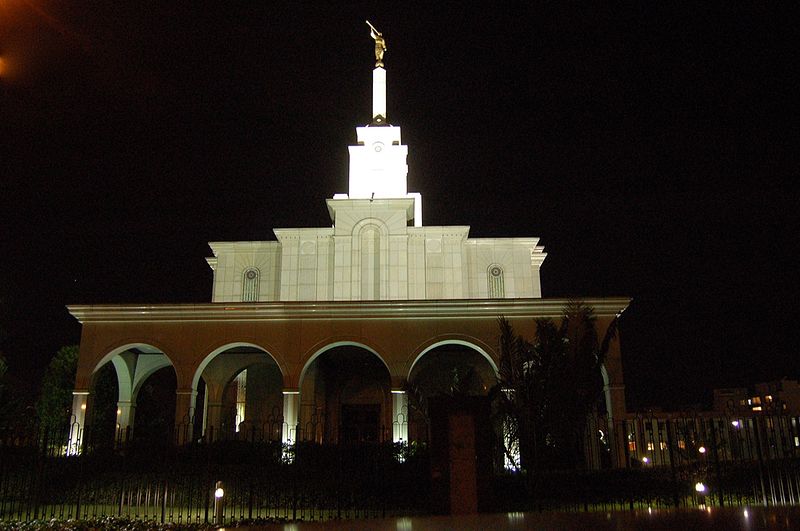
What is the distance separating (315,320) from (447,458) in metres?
11.5

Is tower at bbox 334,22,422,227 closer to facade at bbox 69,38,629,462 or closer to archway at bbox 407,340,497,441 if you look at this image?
facade at bbox 69,38,629,462

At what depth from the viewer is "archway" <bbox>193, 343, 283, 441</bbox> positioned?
2489cm

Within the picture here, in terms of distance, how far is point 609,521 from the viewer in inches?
284

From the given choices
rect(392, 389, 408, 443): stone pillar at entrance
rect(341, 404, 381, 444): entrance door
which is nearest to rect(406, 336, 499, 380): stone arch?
rect(392, 389, 408, 443): stone pillar at entrance

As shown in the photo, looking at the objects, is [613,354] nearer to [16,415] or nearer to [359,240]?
[359,240]

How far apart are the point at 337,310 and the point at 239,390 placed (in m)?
8.72

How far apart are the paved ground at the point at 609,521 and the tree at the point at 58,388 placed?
2479 centimetres

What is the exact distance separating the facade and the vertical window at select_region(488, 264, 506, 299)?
0.16 feet

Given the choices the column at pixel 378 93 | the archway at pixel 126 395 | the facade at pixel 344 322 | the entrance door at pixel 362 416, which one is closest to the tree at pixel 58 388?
the archway at pixel 126 395

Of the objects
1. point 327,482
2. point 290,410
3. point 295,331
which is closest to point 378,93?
point 295,331

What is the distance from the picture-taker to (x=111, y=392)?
96.1 ft

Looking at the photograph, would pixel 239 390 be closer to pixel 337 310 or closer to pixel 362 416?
pixel 362 416

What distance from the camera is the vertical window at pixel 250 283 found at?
29.5 m

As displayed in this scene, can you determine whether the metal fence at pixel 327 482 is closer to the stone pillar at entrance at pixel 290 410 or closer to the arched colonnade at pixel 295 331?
the stone pillar at entrance at pixel 290 410
